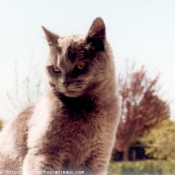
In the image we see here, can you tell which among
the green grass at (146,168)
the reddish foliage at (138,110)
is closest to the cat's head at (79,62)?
the green grass at (146,168)

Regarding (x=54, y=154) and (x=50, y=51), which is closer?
(x=54, y=154)

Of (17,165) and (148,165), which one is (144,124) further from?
(17,165)

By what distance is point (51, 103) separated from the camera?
1.19m

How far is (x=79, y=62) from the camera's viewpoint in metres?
1.12

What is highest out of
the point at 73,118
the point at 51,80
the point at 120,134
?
the point at 51,80

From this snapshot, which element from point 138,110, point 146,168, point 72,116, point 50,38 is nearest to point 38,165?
point 72,116

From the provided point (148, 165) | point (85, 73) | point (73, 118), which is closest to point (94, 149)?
point (73, 118)

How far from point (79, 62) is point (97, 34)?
109mm

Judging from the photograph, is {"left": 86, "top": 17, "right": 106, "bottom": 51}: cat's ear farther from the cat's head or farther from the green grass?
the green grass

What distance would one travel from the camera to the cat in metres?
1.10

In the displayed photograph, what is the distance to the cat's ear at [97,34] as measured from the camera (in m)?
1.13

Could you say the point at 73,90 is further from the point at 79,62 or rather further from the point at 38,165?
the point at 38,165

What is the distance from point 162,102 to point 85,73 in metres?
5.17

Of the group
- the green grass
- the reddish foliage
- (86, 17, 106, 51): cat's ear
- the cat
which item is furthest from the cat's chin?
the reddish foliage
